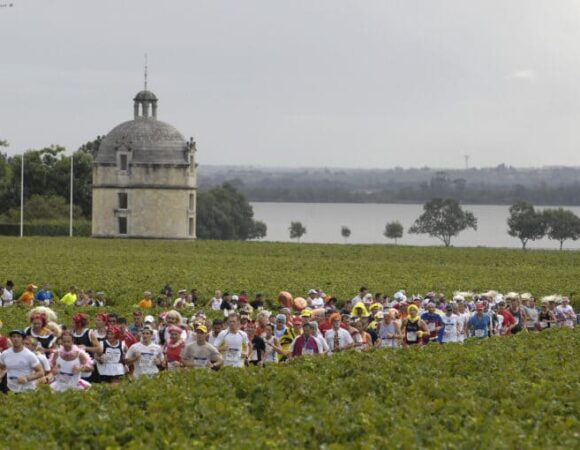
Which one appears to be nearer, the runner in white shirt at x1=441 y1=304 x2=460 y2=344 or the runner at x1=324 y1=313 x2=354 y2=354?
the runner at x1=324 y1=313 x2=354 y2=354

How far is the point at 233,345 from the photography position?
984 inches

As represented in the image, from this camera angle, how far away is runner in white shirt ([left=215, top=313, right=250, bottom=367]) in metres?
24.9

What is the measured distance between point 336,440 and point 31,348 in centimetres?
699

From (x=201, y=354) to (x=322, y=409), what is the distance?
5.04 m

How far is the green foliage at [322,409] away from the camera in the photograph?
17.4 meters

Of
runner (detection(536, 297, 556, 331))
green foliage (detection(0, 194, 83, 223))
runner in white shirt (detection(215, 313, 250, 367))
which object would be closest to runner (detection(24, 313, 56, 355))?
runner in white shirt (detection(215, 313, 250, 367))

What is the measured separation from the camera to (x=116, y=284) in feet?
177

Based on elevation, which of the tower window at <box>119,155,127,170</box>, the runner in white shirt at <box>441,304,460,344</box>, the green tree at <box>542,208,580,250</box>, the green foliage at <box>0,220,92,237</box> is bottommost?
the green tree at <box>542,208,580,250</box>

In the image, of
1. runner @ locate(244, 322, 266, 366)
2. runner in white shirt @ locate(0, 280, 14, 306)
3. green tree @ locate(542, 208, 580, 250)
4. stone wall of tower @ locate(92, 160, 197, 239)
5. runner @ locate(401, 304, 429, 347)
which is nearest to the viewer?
runner @ locate(244, 322, 266, 366)

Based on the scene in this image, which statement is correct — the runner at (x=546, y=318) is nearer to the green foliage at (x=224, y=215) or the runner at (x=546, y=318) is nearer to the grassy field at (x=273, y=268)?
the grassy field at (x=273, y=268)

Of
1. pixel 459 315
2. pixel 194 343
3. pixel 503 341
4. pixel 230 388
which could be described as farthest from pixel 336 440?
pixel 459 315

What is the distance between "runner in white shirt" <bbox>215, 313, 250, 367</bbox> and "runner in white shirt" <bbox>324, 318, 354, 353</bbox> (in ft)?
9.08

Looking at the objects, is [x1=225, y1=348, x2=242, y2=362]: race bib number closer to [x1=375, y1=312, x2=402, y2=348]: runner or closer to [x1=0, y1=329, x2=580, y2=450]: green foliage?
[x1=0, y1=329, x2=580, y2=450]: green foliage

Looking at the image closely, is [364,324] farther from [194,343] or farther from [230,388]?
[230,388]
